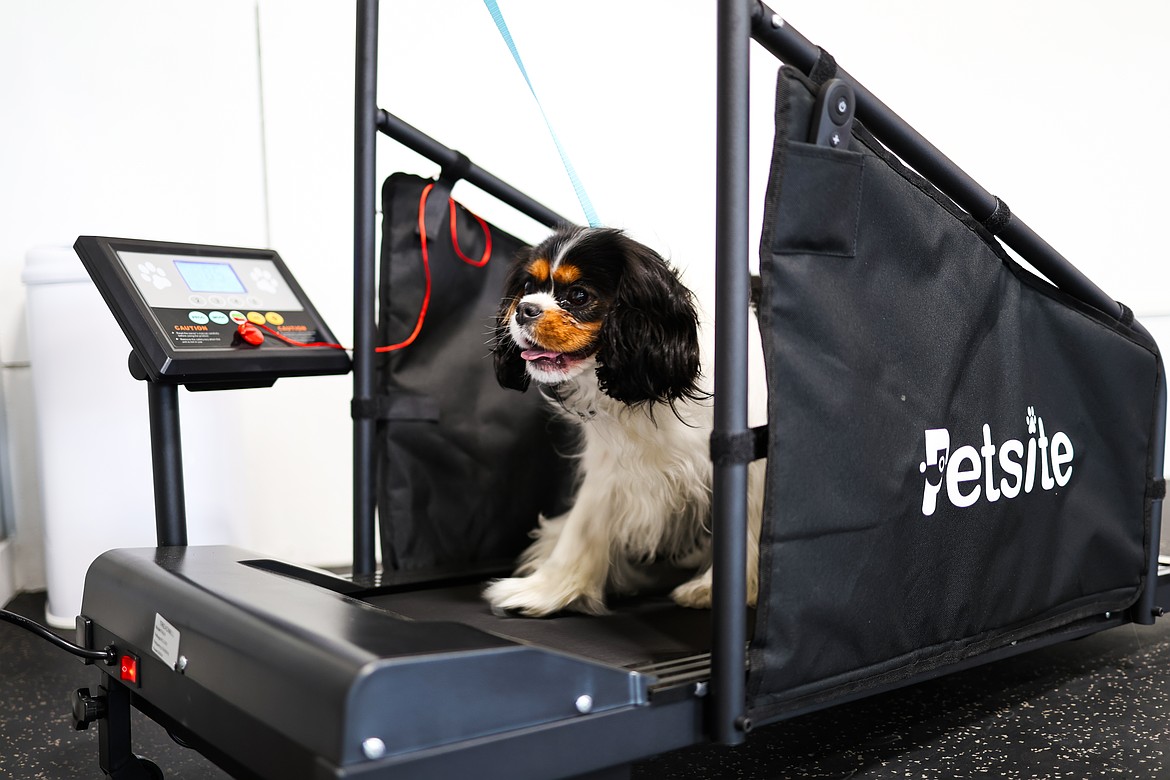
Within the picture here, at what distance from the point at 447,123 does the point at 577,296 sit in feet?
5.47

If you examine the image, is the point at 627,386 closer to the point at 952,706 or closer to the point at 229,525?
the point at 952,706

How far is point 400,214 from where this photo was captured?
1.98 metres

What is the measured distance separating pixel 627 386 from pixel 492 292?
2.33 feet

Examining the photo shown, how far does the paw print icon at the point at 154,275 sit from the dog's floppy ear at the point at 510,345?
601mm

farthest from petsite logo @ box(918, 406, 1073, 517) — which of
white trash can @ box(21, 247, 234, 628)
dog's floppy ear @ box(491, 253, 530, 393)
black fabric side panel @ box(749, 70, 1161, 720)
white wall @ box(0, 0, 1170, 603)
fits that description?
white trash can @ box(21, 247, 234, 628)

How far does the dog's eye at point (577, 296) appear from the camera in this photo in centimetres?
159

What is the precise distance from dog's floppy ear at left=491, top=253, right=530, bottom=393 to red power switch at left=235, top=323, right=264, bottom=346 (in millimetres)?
428

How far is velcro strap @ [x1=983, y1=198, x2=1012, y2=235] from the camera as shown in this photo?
58.0 inches

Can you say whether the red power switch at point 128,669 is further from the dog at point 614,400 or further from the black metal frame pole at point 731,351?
the black metal frame pole at point 731,351

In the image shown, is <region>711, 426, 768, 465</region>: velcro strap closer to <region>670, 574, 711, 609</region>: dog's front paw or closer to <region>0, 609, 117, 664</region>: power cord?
<region>670, 574, 711, 609</region>: dog's front paw

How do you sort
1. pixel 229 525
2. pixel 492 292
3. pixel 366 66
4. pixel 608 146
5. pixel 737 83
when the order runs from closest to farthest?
pixel 737 83 → pixel 366 66 → pixel 492 292 → pixel 229 525 → pixel 608 146

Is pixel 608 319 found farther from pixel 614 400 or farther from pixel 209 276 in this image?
pixel 209 276

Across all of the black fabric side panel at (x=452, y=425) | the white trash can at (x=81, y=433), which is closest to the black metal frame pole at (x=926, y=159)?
the black fabric side panel at (x=452, y=425)

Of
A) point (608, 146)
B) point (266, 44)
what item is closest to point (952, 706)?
point (608, 146)
